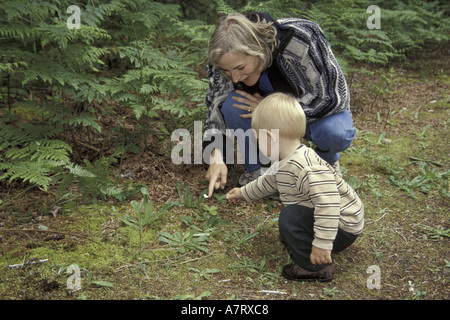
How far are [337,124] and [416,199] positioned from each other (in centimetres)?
105

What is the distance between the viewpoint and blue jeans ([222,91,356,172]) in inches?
122

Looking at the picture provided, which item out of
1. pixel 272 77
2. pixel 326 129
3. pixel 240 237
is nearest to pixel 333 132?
pixel 326 129

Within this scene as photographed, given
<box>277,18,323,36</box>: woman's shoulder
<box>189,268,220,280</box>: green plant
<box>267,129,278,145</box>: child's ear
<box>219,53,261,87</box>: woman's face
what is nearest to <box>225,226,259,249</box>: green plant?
<box>189,268,220,280</box>: green plant

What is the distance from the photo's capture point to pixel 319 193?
7.20ft

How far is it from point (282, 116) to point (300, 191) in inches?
19.2

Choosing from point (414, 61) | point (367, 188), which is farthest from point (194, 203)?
point (414, 61)

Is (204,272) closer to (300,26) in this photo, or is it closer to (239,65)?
(239,65)

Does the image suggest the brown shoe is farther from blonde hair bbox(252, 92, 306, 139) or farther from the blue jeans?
the blue jeans

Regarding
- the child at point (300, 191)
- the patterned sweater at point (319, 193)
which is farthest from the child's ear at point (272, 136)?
the patterned sweater at point (319, 193)

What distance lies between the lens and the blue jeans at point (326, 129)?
3092 mm

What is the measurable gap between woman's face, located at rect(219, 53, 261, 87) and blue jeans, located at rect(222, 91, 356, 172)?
1.64ft

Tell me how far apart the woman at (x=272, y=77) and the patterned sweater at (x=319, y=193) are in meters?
0.79

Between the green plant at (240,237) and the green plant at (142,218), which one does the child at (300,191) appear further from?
the green plant at (142,218)
